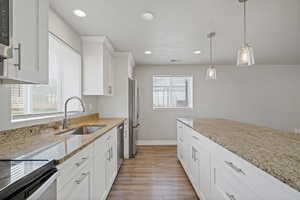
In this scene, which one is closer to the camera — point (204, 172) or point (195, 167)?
point (204, 172)

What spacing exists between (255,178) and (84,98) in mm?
3015

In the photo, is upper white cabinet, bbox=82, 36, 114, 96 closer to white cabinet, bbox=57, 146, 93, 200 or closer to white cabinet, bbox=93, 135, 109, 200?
white cabinet, bbox=93, 135, 109, 200

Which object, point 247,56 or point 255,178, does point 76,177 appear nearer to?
point 255,178

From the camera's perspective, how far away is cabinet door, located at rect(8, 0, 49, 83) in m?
1.10

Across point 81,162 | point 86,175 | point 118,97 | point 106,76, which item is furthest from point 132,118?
point 81,162

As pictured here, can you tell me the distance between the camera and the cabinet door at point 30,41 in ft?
3.61

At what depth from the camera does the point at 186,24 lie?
269cm

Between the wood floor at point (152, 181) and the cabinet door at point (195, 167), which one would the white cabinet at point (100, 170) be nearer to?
the wood floor at point (152, 181)

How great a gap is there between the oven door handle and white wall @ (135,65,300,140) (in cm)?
452

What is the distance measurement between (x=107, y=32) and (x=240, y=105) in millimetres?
4447

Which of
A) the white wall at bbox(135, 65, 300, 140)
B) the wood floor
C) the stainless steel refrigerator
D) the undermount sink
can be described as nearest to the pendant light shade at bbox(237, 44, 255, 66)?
the wood floor

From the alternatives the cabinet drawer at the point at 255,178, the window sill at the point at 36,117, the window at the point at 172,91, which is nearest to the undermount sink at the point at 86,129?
the window sill at the point at 36,117

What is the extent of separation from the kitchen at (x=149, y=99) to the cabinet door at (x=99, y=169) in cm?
2

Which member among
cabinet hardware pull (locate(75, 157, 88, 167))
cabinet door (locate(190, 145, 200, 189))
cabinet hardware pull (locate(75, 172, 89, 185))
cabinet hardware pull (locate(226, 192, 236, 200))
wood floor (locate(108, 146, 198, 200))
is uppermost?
cabinet hardware pull (locate(75, 157, 88, 167))
